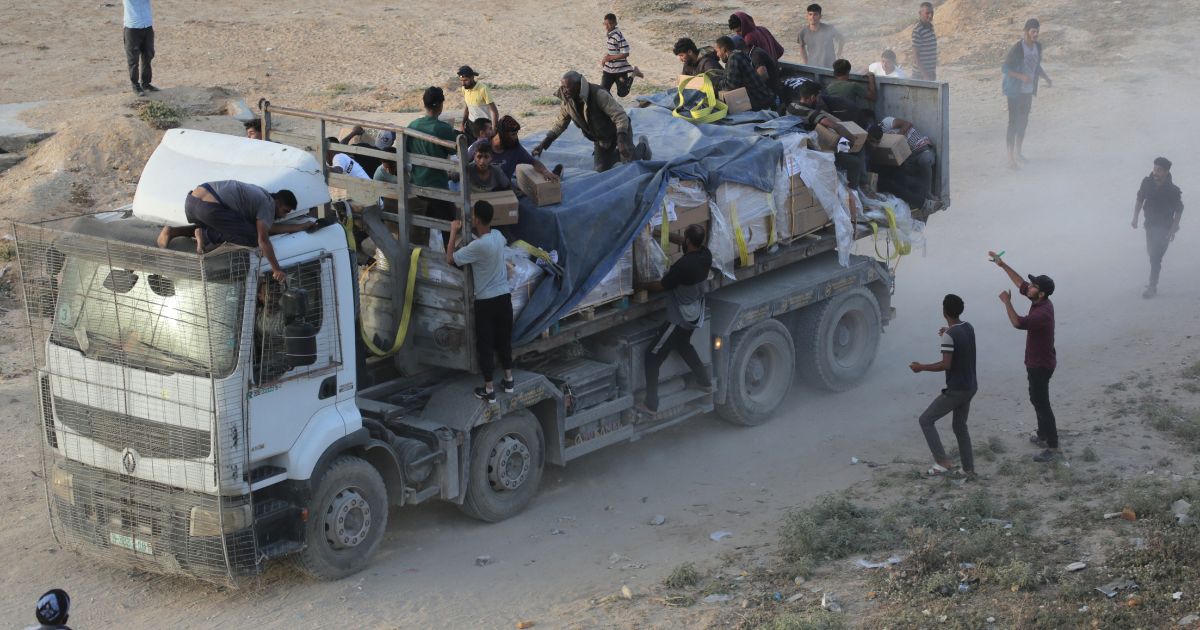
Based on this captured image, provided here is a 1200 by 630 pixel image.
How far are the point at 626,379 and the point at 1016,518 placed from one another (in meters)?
3.22

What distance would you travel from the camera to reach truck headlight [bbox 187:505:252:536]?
8.13 meters

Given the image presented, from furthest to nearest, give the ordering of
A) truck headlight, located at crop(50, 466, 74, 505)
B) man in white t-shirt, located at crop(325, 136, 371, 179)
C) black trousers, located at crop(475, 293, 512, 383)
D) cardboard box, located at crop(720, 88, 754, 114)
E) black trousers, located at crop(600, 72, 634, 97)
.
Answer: black trousers, located at crop(600, 72, 634, 97)
cardboard box, located at crop(720, 88, 754, 114)
man in white t-shirt, located at crop(325, 136, 371, 179)
black trousers, located at crop(475, 293, 512, 383)
truck headlight, located at crop(50, 466, 74, 505)

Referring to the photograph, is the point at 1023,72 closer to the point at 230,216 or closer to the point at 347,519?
the point at 347,519

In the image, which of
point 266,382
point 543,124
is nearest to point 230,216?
point 266,382

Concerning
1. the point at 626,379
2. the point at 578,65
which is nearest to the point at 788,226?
the point at 626,379

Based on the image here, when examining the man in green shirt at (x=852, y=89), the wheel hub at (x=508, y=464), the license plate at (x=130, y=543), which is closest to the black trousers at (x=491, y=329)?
the wheel hub at (x=508, y=464)

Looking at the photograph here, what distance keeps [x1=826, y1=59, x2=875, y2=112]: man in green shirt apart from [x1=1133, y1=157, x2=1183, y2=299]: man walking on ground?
3424 millimetres

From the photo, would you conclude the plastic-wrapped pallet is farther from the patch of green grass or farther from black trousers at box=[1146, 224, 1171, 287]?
black trousers at box=[1146, 224, 1171, 287]

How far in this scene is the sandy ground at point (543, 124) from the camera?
8.93 meters

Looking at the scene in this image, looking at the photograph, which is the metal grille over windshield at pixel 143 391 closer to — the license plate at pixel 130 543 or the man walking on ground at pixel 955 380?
the license plate at pixel 130 543

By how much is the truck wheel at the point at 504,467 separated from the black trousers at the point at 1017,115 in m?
12.0

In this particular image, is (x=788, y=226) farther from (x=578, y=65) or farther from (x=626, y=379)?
(x=578, y=65)

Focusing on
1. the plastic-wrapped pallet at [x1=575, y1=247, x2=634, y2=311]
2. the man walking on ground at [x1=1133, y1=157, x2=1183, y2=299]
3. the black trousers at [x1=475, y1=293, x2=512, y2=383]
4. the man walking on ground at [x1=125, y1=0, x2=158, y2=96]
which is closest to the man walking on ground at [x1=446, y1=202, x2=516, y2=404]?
the black trousers at [x1=475, y1=293, x2=512, y2=383]

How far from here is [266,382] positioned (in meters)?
8.18
